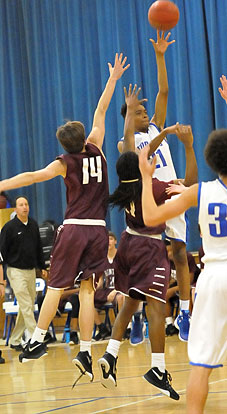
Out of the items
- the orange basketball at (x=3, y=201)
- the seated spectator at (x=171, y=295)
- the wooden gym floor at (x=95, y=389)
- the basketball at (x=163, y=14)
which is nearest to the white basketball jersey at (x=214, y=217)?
the wooden gym floor at (x=95, y=389)

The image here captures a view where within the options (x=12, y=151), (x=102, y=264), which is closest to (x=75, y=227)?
(x=102, y=264)

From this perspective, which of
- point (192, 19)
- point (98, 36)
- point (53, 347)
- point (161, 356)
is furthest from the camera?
point (98, 36)

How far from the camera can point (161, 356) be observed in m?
5.34

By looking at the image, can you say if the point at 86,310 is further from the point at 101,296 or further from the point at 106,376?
the point at 101,296

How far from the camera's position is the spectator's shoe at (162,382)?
5211 mm

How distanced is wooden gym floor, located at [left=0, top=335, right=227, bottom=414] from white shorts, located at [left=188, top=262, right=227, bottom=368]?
1.34 metres

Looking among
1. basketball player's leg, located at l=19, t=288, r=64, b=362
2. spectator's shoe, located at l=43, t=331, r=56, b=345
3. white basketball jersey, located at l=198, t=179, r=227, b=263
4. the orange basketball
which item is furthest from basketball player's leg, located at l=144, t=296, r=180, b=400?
the orange basketball

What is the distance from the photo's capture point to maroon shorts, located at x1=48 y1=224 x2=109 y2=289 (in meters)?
5.71

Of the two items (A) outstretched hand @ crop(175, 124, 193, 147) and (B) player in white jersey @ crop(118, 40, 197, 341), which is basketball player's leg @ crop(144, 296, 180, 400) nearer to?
(B) player in white jersey @ crop(118, 40, 197, 341)

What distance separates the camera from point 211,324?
362cm

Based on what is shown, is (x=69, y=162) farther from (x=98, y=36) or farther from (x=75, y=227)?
(x=98, y=36)

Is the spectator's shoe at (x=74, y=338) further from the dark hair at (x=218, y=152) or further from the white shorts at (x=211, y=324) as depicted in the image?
the dark hair at (x=218, y=152)

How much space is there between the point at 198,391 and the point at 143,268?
2022mm

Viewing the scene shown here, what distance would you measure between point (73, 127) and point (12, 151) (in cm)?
813
